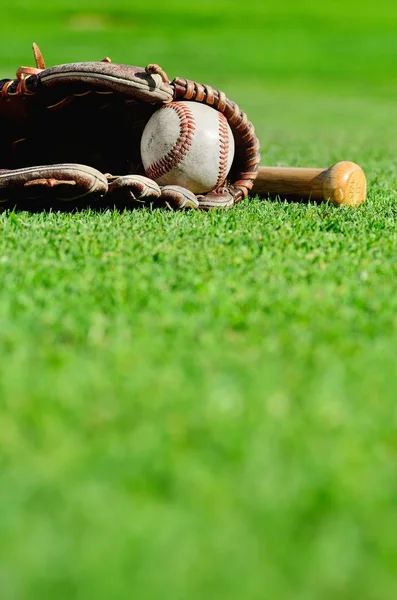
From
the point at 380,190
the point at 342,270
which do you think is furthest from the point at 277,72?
the point at 342,270

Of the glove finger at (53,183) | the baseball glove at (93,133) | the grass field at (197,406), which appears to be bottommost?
the grass field at (197,406)

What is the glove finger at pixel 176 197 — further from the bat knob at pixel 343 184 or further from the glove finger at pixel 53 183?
the bat knob at pixel 343 184

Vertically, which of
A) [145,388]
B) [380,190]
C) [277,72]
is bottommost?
[145,388]

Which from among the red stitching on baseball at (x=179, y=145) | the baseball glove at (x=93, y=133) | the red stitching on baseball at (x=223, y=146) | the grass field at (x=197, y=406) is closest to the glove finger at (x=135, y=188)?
the baseball glove at (x=93, y=133)

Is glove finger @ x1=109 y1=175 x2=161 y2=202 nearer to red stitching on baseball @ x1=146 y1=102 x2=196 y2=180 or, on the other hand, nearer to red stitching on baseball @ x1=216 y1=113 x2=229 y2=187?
red stitching on baseball @ x1=146 y1=102 x2=196 y2=180

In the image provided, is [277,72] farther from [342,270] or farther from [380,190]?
[342,270]

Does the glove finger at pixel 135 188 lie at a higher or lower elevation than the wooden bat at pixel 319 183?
lower

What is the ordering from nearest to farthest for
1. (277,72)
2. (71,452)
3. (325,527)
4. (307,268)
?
(325,527) → (71,452) → (307,268) → (277,72)
